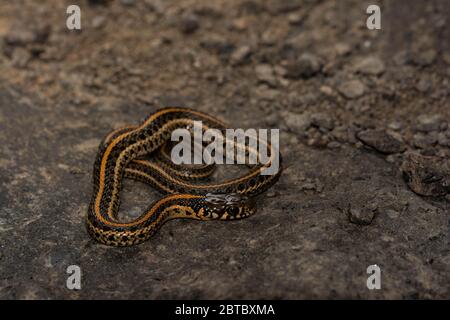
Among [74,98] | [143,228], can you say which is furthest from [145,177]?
[74,98]

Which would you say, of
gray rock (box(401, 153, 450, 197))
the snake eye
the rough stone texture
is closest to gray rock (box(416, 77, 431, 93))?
the rough stone texture

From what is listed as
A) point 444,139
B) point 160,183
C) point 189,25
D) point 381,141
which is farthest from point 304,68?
point 160,183

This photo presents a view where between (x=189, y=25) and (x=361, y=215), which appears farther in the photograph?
(x=189, y=25)

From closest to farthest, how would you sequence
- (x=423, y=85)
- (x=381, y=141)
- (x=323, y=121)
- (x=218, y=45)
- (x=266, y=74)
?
1. (x=381, y=141)
2. (x=323, y=121)
3. (x=423, y=85)
4. (x=266, y=74)
5. (x=218, y=45)

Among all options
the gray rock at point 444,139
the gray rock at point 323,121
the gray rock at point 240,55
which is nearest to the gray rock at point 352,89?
the gray rock at point 323,121

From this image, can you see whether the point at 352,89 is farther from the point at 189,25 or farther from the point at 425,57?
the point at 189,25

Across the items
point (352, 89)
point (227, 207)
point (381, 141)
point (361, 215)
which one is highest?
point (352, 89)

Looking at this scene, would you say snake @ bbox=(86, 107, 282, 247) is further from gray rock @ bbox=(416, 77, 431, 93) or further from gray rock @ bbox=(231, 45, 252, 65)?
gray rock @ bbox=(416, 77, 431, 93)
